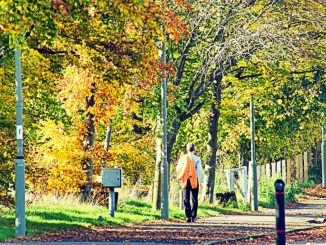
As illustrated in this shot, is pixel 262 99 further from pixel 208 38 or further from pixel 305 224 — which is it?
pixel 305 224

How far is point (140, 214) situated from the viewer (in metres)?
27.8

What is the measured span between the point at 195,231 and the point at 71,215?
12.5 feet

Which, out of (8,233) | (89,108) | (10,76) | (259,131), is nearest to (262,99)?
(259,131)

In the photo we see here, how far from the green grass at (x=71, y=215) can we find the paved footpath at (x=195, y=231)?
2.32ft

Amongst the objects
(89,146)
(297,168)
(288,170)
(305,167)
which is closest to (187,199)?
(89,146)

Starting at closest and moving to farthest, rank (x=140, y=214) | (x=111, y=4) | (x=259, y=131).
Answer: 1. (x=111, y=4)
2. (x=140, y=214)
3. (x=259, y=131)

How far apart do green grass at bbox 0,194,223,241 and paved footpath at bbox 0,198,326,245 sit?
0.71m

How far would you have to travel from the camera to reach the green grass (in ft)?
72.9

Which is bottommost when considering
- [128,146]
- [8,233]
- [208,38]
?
[8,233]

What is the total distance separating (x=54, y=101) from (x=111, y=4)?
1006cm

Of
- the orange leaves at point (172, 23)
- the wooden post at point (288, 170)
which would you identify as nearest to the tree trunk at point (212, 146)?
the orange leaves at point (172, 23)

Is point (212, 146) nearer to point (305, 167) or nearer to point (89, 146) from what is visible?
point (89, 146)

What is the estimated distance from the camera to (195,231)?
22344mm

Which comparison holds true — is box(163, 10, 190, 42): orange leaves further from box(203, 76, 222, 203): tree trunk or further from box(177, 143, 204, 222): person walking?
box(203, 76, 222, 203): tree trunk
